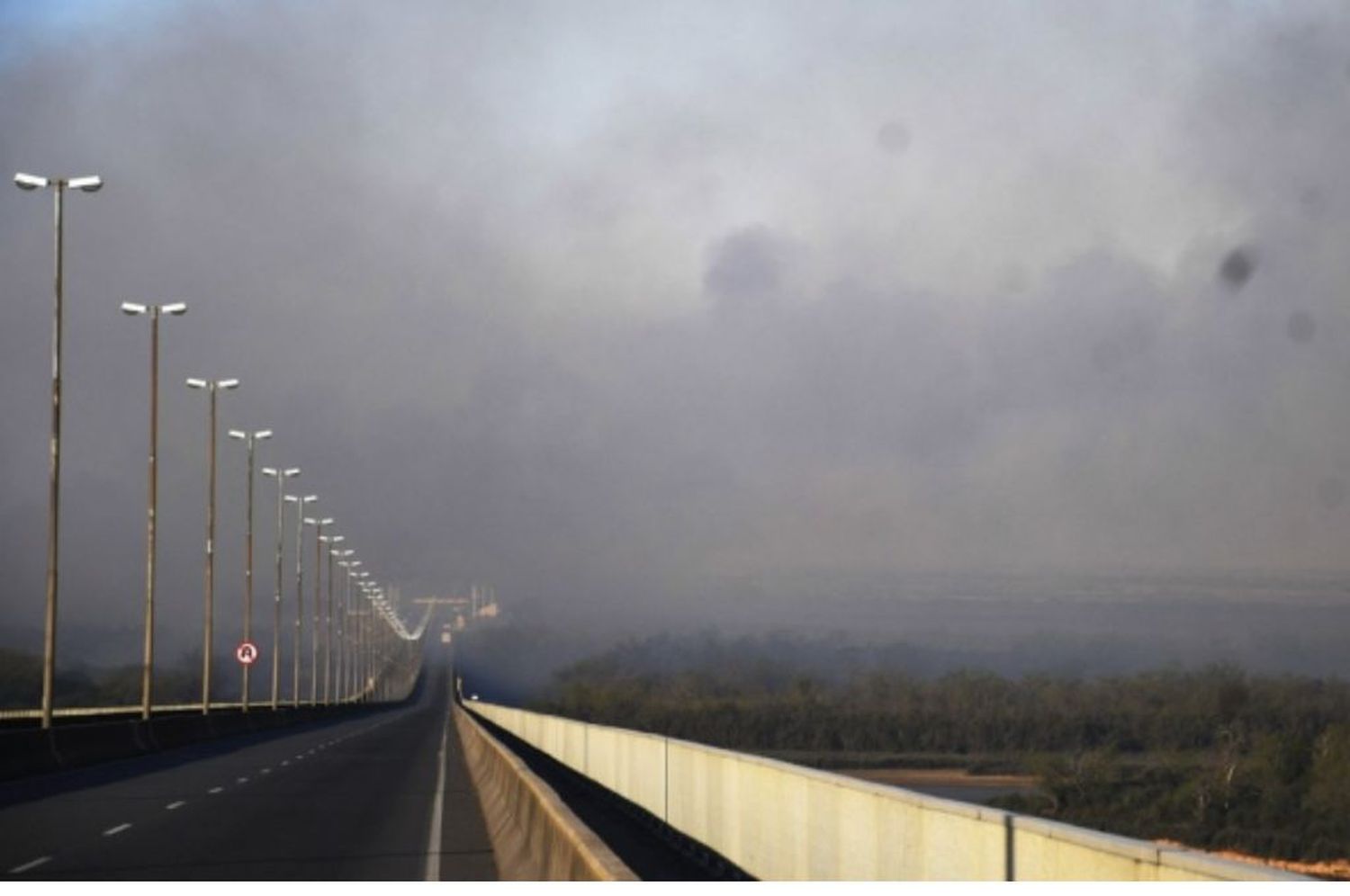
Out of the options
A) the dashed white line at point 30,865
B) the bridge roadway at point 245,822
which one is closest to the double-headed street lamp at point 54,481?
the bridge roadway at point 245,822

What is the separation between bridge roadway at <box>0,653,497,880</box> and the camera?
67.2 feet

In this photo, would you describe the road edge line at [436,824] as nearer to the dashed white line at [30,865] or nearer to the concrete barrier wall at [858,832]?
the concrete barrier wall at [858,832]

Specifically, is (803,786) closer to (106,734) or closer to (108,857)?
(108,857)

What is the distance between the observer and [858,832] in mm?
15047

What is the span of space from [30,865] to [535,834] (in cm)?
500

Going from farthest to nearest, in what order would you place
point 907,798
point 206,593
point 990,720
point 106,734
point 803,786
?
point 206,593
point 990,720
point 106,734
point 803,786
point 907,798

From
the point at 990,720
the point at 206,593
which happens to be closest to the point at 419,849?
the point at 990,720

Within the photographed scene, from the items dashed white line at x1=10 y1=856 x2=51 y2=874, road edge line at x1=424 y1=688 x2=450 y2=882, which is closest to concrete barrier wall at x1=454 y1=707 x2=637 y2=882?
road edge line at x1=424 y1=688 x2=450 y2=882

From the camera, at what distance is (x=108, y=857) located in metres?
21.6

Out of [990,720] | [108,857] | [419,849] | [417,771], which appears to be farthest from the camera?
[990,720]

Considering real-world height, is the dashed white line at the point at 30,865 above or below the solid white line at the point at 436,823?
above

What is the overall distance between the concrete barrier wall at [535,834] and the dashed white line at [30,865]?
175 inches

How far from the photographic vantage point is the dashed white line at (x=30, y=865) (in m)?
20.0
